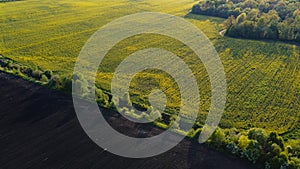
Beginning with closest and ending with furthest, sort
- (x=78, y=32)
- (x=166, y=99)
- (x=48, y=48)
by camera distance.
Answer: (x=166, y=99) < (x=48, y=48) < (x=78, y=32)

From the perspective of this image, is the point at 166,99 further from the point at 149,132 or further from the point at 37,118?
the point at 37,118

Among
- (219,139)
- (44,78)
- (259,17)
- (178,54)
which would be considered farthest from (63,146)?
(259,17)

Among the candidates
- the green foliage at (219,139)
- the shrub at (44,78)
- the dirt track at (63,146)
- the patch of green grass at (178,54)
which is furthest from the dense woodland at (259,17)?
the dirt track at (63,146)

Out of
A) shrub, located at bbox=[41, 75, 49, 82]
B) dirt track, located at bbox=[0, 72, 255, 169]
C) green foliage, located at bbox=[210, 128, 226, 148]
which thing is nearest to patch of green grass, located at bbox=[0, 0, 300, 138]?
shrub, located at bbox=[41, 75, 49, 82]

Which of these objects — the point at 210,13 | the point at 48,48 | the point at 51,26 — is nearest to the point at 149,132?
the point at 48,48

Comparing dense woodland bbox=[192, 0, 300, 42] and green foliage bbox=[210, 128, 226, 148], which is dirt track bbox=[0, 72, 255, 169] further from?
dense woodland bbox=[192, 0, 300, 42]

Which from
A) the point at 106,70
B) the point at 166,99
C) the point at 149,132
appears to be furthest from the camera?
the point at 106,70
